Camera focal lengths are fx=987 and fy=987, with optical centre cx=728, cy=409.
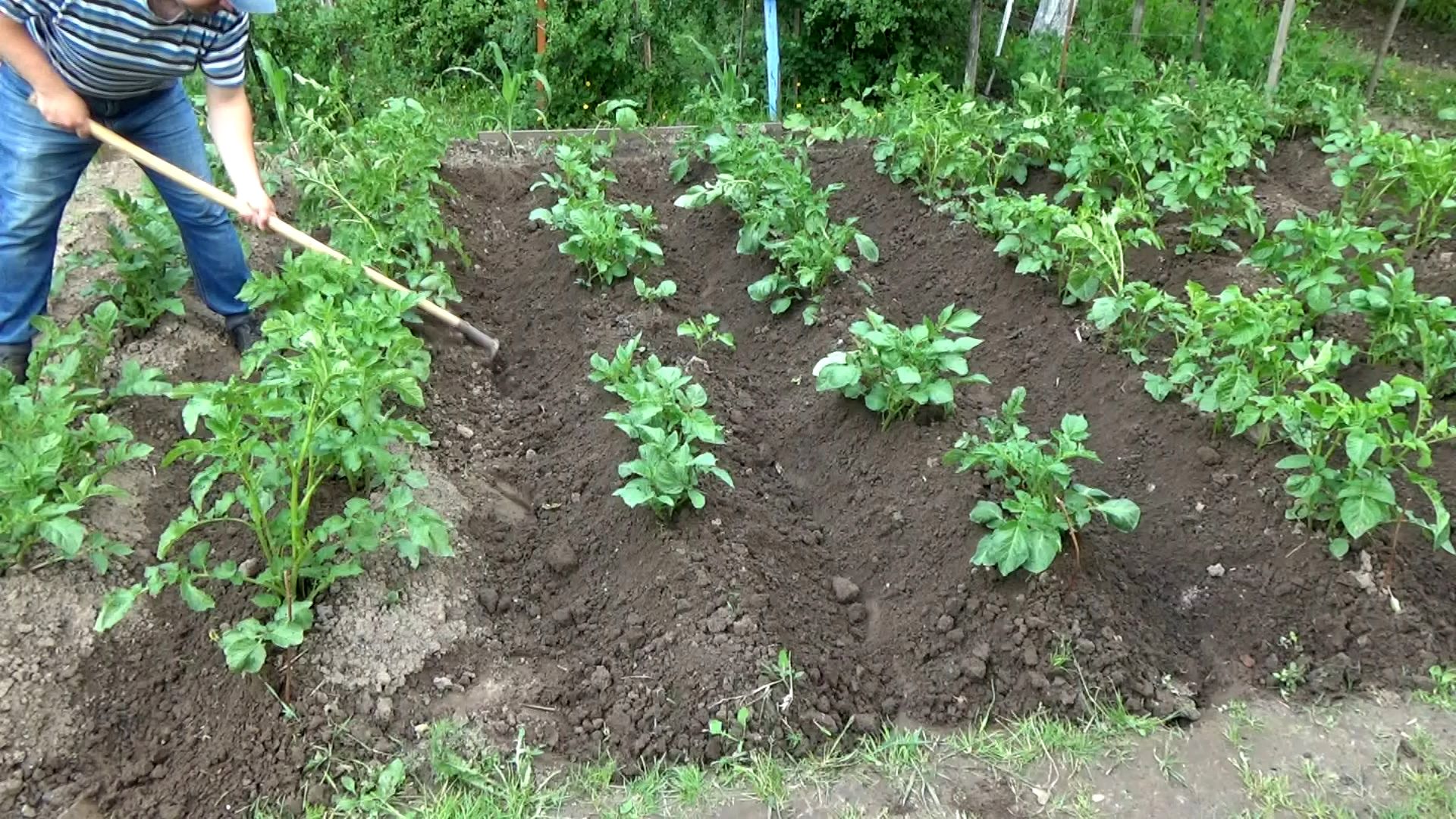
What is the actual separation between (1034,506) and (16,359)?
3.21m

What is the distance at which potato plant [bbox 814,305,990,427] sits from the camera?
310 cm

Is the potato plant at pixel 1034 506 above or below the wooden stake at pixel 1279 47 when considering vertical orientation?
below

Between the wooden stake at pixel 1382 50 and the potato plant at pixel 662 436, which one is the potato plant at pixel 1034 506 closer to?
the potato plant at pixel 662 436

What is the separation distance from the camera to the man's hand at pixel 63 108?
9.04 ft

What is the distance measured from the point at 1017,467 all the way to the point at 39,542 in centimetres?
267

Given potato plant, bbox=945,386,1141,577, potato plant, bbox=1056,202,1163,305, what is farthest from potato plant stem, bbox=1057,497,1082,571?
potato plant, bbox=1056,202,1163,305

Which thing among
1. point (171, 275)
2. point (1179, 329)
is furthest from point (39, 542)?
point (1179, 329)

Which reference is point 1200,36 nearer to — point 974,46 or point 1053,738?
point 974,46

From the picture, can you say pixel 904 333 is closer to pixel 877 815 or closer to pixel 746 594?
pixel 746 594

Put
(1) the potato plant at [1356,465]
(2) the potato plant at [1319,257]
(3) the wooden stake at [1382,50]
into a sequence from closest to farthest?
1. (1) the potato plant at [1356,465]
2. (2) the potato plant at [1319,257]
3. (3) the wooden stake at [1382,50]

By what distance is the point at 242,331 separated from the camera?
3592 mm

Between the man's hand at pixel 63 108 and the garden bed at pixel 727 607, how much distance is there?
36.6 inches

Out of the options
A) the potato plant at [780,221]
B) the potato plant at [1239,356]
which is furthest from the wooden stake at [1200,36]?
the potato plant at [1239,356]

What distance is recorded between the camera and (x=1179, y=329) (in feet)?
11.3
